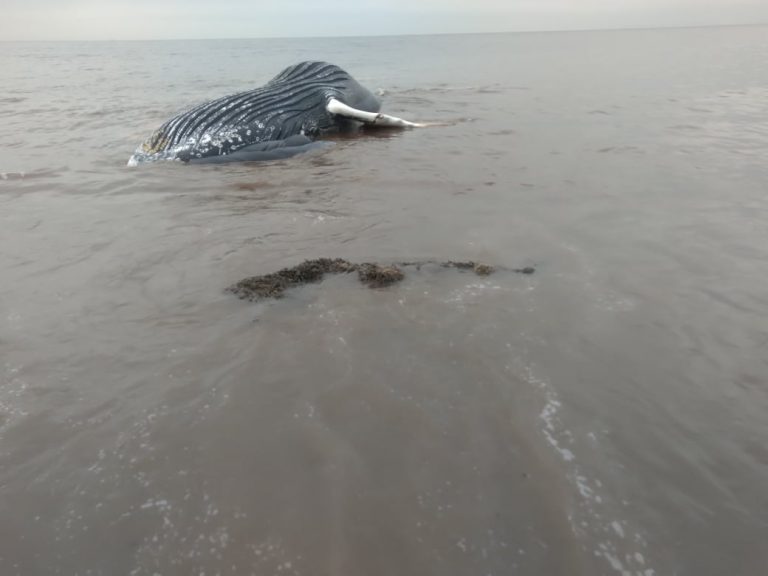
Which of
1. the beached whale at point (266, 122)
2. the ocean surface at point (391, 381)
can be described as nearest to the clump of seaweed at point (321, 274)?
the ocean surface at point (391, 381)

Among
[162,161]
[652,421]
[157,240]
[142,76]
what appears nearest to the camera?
[652,421]

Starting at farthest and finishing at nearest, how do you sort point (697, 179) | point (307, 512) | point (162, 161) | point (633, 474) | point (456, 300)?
1. point (162, 161)
2. point (697, 179)
3. point (456, 300)
4. point (633, 474)
5. point (307, 512)

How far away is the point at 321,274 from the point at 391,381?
1.44 m

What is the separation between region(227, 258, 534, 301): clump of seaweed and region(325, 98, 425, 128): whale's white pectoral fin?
5.62 m

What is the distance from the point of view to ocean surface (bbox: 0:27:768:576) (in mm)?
2047

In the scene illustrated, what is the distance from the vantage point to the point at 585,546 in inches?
78.8

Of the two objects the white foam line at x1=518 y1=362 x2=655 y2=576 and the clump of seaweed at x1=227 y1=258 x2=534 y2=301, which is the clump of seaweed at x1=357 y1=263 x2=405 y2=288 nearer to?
the clump of seaweed at x1=227 y1=258 x2=534 y2=301

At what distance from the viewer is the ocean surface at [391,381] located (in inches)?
80.6

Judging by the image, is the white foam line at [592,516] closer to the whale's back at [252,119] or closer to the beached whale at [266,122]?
the beached whale at [266,122]

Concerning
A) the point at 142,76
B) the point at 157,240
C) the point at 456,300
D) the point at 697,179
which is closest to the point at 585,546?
the point at 456,300

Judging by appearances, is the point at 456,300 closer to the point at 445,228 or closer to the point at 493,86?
the point at 445,228

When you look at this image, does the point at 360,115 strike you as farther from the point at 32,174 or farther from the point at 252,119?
the point at 32,174

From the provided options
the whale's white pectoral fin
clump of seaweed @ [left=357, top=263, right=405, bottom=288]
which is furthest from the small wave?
clump of seaweed @ [left=357, top=263, right=405, bottom=288]

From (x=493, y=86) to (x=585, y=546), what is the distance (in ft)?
52.5
